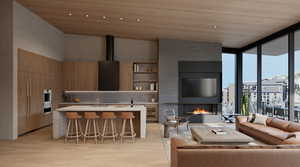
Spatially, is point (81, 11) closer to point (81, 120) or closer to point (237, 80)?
point (81, 120)

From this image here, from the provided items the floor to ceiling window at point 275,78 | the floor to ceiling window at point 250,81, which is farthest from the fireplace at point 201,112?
the floor to ceiling window at point 275,78

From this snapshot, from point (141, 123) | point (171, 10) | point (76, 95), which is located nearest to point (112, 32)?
point (76, 95)

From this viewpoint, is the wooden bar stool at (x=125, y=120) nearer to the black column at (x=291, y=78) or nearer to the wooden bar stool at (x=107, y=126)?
the wooden bar stool at (x=107, y=126)

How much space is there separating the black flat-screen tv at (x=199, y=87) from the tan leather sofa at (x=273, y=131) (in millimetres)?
2733

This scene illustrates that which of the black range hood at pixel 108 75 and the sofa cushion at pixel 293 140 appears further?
the black range hood at pixel 108 75

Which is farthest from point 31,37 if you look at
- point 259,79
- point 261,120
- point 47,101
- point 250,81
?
point 250,81

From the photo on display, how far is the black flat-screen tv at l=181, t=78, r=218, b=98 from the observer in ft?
32.5

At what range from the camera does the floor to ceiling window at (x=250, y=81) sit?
9258mm

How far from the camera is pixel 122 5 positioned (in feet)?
21.0

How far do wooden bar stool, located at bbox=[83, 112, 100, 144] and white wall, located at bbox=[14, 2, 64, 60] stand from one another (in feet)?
9.28

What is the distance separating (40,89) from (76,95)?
2246 millimetres

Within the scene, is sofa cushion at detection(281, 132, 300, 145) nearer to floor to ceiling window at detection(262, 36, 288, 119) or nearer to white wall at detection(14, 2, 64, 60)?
floor to ceiling window at detection(262, 36, 288, 119)

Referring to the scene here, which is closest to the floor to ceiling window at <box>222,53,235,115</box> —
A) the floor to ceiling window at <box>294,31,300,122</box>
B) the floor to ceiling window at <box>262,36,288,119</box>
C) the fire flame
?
the fire flame

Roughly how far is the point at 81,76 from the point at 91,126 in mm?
3539
